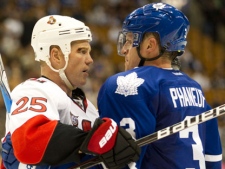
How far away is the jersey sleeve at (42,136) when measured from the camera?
9.53 feet

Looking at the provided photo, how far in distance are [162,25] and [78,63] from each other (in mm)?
481

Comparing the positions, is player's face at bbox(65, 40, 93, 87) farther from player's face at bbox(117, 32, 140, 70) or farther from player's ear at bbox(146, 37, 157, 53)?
player's ear at bbox(146, 37, 157, 53)

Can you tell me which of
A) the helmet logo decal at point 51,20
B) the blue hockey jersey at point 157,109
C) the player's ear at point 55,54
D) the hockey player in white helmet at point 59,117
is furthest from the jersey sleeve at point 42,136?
the helmet logo decal at point 51,20

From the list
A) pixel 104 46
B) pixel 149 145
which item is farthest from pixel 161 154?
pixel 104 46

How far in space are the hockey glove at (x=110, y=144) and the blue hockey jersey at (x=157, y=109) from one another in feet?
0.35

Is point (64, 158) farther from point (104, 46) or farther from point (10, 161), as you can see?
point (104, 46)

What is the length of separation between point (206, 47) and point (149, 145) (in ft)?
27.5

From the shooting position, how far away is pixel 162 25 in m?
3.19

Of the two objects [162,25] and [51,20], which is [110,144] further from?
[51,20]

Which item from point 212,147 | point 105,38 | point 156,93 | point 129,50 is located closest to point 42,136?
point 156,93

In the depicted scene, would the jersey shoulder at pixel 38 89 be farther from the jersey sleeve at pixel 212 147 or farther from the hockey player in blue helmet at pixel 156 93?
the jersey sleeve at pixel 212 147

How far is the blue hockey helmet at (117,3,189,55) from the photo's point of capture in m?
3.20

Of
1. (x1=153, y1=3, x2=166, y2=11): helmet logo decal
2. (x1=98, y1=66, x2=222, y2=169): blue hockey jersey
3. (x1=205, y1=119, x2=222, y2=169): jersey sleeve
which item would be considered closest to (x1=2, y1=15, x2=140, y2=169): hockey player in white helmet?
(x1=98, y1=66, x2=222, y2=169): blue hockey jersey

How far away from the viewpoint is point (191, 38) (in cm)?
1139
